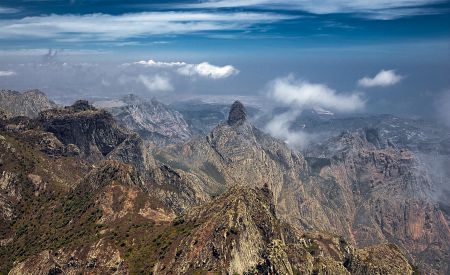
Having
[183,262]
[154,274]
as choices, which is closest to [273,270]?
[183,262]

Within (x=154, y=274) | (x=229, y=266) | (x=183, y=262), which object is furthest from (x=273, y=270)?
(x=154, y=274)

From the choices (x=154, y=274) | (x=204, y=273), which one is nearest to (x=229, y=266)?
(x=204, y=273)

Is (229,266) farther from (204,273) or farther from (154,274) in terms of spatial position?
(154,274)

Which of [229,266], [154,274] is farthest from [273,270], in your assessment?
[154,274]

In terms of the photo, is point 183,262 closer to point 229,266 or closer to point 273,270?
point 229,266

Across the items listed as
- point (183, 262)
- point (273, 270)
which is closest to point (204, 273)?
point (183, 262)

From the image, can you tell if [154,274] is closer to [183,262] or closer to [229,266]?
[183,262]

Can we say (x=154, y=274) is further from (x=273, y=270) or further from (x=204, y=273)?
(x=273, y=270)
